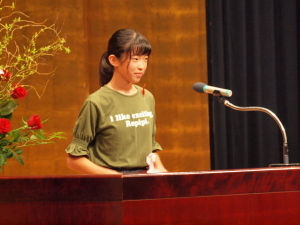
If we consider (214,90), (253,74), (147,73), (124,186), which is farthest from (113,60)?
(253,74)

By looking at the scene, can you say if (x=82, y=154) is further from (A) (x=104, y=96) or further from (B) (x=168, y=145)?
(B) (x=168, y=145)

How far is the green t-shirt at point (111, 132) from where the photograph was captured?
91.0 inches

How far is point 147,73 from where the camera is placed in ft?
14.5

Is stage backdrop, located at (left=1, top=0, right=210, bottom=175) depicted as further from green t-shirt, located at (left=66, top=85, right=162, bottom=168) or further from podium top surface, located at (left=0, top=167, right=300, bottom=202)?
podium top surface, located at (left=0, top=167, right=300, bottom=202)

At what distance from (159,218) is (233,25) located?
2.78 meters

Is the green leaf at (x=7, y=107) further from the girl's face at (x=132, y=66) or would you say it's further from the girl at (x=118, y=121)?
the girl's face at (x=132, y=66)

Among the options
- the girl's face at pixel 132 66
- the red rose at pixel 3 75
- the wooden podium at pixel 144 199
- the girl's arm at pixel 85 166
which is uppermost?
the girl's face at pixel 132 66

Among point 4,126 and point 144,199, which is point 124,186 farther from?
point 4,126

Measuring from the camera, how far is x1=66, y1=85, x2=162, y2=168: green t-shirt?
231 centimetres

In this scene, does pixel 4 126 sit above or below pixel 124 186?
above

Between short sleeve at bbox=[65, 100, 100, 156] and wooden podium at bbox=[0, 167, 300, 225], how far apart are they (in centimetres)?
53

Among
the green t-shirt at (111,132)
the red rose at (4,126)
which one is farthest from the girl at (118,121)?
the red rose at (4,126)

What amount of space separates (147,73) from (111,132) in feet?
6.92

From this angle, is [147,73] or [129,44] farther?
[147,73]
